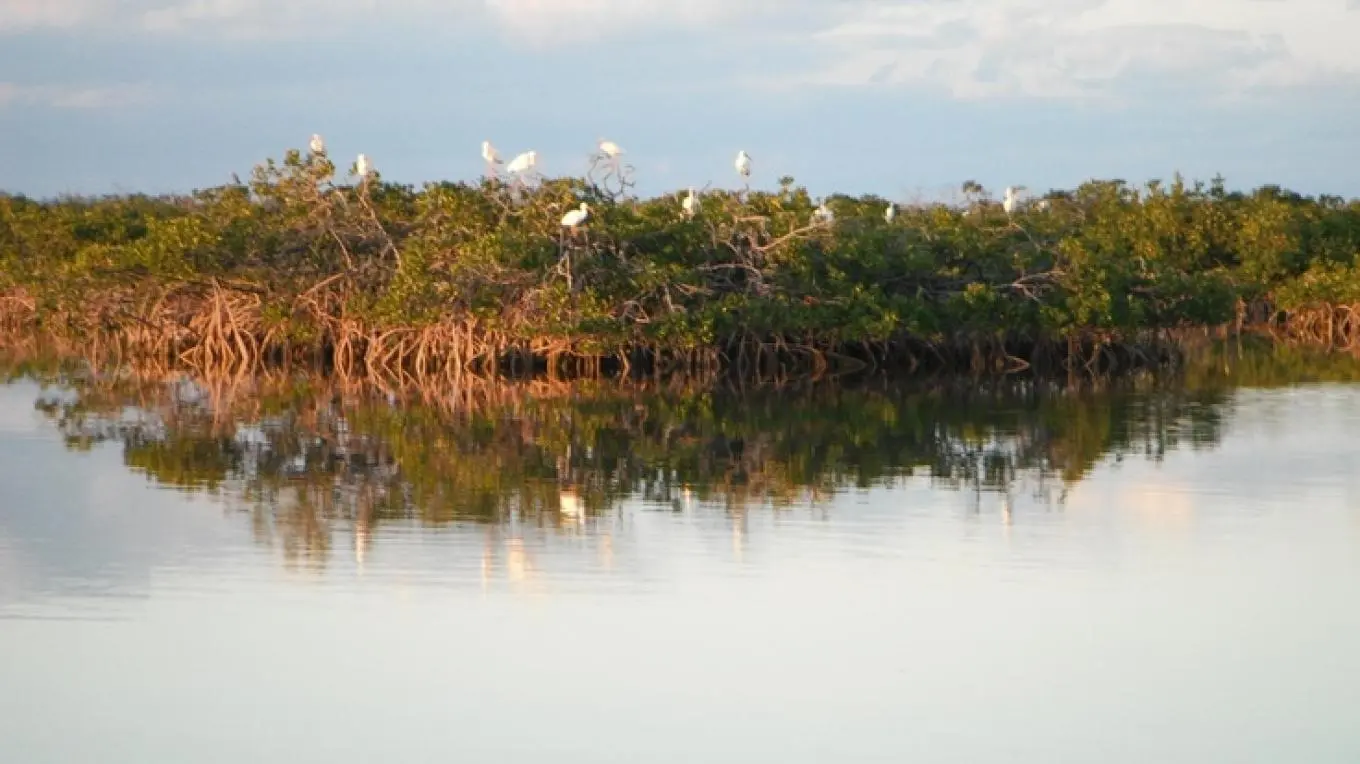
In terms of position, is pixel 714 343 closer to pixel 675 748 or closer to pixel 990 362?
pixel 990 362

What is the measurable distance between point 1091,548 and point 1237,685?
2.96m

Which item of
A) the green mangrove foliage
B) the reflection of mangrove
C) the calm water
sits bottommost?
the calm water

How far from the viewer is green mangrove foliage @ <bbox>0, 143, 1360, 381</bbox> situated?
880 inches

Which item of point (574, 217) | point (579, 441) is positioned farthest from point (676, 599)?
point (574, 217)

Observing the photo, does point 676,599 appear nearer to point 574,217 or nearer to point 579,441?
point 579,441

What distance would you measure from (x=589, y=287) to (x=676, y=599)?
13199 millimetres

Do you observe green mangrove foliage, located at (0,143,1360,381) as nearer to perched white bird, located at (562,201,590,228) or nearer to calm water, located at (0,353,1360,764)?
perched white bird, located at (562,201,590,228)

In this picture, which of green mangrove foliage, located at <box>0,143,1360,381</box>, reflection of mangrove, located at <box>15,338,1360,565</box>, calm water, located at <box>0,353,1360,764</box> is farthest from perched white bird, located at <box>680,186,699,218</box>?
calm water, located at <box>0,353,1360,764</box>

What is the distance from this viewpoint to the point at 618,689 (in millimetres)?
7480

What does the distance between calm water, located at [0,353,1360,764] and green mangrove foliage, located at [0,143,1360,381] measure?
20.8ft

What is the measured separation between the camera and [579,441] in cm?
1588

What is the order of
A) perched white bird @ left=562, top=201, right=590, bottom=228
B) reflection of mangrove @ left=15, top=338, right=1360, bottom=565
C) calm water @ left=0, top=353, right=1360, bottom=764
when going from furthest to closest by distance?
1. perched white bird @ left=562, top=201, right=590, bottom=228
2. reflection of mangrove @ left=15, top=338, right=1360, bottom=565
3. calm water @ left=0, top=353, right=1360, bottom=764

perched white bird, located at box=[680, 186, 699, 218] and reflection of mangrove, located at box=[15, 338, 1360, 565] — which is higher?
perched white bird, located at box=[680, 186, 699, 218]

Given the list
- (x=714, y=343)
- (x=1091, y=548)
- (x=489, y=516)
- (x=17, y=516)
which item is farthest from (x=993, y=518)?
(x=714, y=343)
